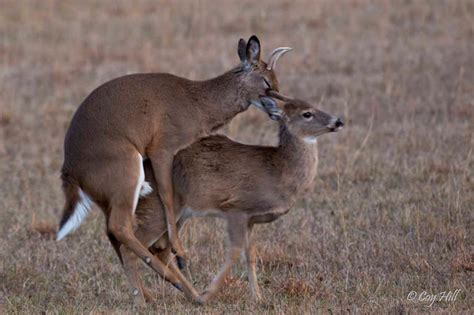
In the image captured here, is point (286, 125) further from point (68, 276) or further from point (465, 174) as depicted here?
point (465, 174)

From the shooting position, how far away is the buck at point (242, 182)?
7.76m

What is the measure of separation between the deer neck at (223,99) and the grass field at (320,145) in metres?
1.27

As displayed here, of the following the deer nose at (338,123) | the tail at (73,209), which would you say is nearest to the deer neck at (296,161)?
the deer nose at (338,123)

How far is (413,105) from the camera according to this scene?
13773 mm

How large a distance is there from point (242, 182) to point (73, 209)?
4.24ft

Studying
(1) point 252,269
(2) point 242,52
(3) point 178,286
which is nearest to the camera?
(3) point 178,286

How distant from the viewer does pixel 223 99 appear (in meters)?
8.40

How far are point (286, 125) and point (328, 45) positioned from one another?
371 inches

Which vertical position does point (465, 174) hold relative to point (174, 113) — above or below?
below

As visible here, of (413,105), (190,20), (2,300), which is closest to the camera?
(2,300)

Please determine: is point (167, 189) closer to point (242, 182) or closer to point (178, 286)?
point (242, 182)

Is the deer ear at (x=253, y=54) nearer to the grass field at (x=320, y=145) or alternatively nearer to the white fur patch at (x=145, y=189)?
the white fur patch at (x=145, y=189)

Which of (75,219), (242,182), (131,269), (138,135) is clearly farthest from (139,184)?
(242,182)

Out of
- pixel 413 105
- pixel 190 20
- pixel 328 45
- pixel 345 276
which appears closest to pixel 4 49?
pixel 190 20
